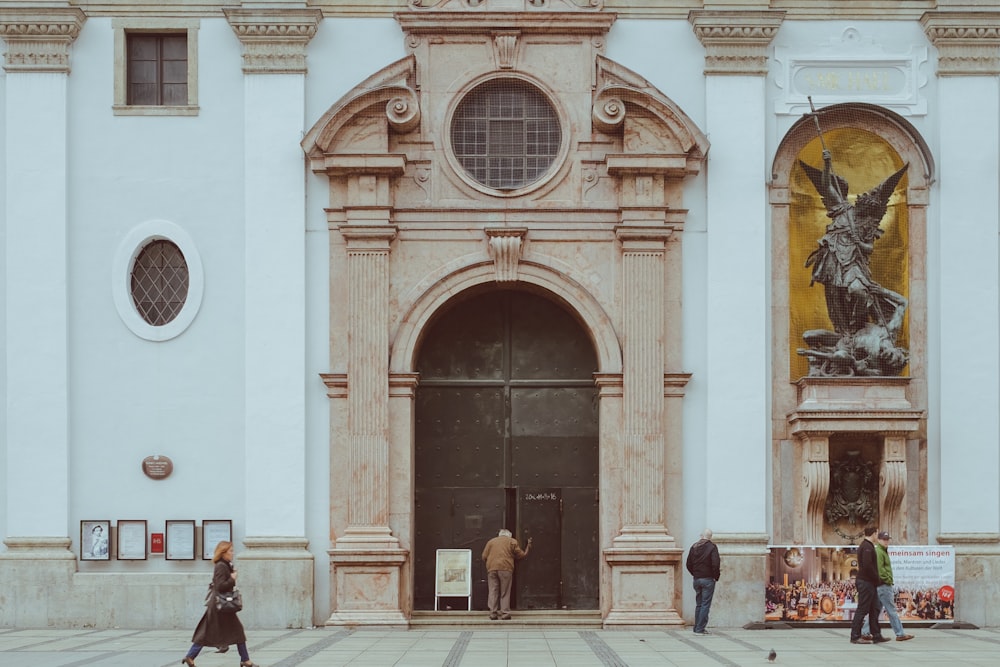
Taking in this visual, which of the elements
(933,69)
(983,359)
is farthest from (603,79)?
(983,359)

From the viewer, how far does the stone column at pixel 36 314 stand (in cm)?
2509

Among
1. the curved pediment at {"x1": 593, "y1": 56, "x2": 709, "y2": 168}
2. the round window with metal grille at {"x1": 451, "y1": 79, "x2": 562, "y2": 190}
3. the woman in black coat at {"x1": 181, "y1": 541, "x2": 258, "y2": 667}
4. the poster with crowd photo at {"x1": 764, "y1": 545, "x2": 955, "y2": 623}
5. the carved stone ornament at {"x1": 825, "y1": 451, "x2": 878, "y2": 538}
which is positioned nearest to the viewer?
the woman in black coat at {"x1": 181, "y1": 541, "x2": 258, "y2": 667}

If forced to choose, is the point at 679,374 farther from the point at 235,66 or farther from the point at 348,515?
the point at 235,66

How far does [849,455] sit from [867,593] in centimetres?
341

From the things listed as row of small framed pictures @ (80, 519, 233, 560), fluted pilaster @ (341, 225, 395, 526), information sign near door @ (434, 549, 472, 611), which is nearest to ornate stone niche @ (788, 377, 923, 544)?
information sign near door @ (434, 549, 472, 611)

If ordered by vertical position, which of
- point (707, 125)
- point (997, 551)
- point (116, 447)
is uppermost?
point (707, 125)

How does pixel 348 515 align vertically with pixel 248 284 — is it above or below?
below

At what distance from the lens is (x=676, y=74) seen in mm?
25828

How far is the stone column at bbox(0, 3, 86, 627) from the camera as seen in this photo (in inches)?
988

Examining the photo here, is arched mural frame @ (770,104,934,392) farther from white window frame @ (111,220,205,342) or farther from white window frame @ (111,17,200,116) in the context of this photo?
white window frame @ (111,17,200,116)

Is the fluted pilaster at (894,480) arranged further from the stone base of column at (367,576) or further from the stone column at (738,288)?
the stone base of column at (367,576)

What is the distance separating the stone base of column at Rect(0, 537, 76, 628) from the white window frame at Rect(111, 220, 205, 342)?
370 cm

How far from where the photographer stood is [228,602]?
1969 cm

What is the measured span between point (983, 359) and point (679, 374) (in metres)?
4.74
